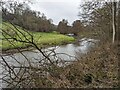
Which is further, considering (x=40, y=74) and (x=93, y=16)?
(x=93, y=16)

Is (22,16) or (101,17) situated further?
(101,17)

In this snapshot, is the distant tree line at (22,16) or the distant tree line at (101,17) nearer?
the distant tree line at (22,16)

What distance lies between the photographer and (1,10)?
242 centimetres

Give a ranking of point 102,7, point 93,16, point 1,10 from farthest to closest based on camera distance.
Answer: point 93,16
point 102,7
point 1,10

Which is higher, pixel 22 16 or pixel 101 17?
pixel 101 17

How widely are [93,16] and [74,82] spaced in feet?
33.9

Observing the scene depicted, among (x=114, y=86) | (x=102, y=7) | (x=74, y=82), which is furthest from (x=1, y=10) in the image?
(x=102, y=7)

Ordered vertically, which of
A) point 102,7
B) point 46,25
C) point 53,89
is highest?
point 102,7

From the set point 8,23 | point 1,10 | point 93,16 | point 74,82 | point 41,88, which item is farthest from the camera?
point 93,16

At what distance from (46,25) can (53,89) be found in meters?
0.98

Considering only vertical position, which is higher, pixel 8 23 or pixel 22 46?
pixel 8 23

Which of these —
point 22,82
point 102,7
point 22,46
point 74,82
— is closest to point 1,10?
point 22,46

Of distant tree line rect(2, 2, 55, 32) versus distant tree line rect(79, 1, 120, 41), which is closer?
distant tree line rect(2, 2, 55, 32)

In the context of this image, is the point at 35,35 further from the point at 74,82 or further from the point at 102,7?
the point at 102,7
